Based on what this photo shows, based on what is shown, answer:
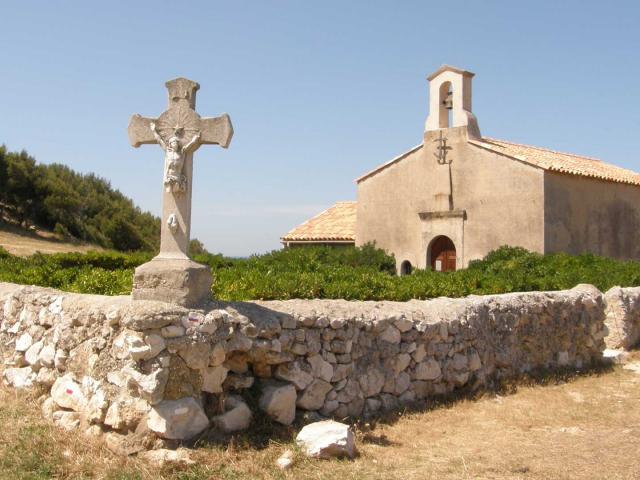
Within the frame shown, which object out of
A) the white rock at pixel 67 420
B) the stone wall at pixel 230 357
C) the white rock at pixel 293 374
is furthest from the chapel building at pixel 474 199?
the white rock at pixel 67 420

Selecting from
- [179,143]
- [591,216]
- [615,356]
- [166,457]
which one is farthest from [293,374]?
[591,216]

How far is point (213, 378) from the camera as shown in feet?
18.3

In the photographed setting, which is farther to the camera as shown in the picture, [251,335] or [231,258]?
[231,258]

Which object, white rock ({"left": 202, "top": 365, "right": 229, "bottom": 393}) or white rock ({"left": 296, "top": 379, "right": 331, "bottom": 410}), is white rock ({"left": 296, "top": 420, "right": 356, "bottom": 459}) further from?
white rock ({"left": 202, "top": 365, "right": 229, "bottom": 393})

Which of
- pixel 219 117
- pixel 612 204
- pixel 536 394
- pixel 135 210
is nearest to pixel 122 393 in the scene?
pixel 219 117

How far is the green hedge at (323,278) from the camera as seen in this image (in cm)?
784

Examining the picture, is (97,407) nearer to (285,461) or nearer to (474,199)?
(285,461)

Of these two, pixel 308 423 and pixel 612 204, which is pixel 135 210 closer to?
pixel 612 204

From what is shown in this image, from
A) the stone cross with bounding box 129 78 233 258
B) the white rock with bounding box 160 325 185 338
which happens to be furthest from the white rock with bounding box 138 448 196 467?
the stone cross with bounding box 129 78 233 258

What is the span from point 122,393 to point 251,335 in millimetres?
1205

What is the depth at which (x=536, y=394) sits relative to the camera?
8.02m

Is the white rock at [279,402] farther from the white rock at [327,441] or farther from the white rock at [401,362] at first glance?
the white rock at [401,362]

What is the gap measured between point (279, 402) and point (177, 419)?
985mm

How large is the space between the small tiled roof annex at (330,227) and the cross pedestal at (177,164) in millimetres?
17254
